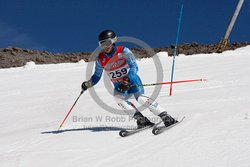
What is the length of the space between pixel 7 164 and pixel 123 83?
2.32 m

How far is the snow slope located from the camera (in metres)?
4.98

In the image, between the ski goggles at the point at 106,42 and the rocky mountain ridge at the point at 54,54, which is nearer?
the ski goggles at the point at 106,42

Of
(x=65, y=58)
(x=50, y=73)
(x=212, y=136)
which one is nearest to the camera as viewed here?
(x=212, y=136)

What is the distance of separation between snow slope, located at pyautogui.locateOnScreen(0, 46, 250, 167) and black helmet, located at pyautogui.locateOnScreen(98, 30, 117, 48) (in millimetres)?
1530

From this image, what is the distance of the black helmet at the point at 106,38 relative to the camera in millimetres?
6938

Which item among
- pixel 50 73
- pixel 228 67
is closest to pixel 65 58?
pixel 50 73

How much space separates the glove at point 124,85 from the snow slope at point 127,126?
77 centimetres

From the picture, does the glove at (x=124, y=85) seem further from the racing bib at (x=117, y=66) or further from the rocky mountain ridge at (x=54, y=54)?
the rocky mountain ridge at (x=54, y=54)

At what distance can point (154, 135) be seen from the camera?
6320mm

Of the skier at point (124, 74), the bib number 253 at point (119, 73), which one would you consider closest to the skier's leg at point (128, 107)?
the skier at point (124, 74)

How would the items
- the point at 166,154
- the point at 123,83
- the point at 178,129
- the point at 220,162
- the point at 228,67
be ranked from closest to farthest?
the point at 220,162
the point at 166,154
the point at 178,129
the point at 123,83
the point at 228,67

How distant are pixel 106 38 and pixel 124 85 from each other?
0.85 metres

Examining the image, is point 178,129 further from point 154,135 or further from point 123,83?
point 123,83

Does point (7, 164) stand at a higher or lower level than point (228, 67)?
lower
